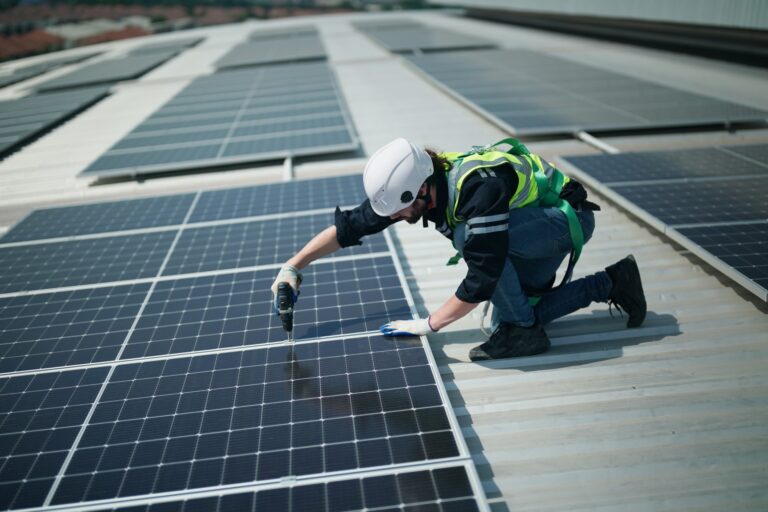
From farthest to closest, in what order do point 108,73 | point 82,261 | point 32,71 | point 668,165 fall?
point 32,71 → point 108,73 → point 668,165 → point 82,261

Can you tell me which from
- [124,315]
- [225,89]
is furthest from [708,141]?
[225,89]

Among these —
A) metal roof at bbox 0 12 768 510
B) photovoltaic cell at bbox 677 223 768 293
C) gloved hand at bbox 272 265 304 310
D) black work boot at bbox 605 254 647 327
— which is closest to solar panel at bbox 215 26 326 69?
metal roof at bbox 0 12 768 510

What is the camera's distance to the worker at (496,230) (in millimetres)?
4141

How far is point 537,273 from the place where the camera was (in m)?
4.93

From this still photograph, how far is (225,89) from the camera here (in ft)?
55.7

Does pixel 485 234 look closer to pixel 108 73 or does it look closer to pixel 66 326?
pixel 66 326

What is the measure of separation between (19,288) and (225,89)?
12.5 m

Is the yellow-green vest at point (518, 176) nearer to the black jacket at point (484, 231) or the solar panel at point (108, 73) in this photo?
the black jacket at point (484, 231)

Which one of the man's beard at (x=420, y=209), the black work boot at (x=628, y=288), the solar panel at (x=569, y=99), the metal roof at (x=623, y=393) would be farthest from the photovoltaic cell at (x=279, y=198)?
the solar panel at (x=569, y=99)

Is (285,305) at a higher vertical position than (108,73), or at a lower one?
lower

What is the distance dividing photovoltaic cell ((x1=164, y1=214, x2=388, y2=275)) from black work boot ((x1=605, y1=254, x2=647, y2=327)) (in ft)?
7.68

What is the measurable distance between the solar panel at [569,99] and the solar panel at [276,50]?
7.77 meters

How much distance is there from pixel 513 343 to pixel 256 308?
2260mm

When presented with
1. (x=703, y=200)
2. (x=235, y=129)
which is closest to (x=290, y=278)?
(x=703, y=200)
